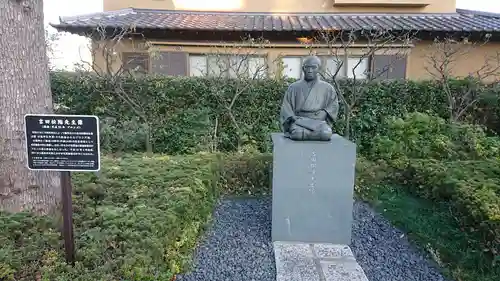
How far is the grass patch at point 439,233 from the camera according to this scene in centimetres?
329

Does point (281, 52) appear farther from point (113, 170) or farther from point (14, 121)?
point (14, 121)

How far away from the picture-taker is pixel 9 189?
3.16 metres

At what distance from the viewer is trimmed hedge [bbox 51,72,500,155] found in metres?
7.93

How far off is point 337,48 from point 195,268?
22.9ft

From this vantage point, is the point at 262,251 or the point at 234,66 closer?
the point at 262,251

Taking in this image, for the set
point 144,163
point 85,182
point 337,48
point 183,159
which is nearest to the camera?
point 85,182

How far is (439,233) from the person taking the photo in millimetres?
3971

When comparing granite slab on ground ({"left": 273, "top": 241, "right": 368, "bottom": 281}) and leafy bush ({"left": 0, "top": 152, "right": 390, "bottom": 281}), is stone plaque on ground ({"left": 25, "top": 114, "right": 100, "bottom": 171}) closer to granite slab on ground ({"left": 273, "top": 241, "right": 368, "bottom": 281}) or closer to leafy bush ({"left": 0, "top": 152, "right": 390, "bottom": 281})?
leafy bush ({"left": 0, "top": 152, "right": 390, "bottom": 281})

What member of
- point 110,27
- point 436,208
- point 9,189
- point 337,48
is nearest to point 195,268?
point 9,189

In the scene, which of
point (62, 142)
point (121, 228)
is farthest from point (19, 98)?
point (121, 228)

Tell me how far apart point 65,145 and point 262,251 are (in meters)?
2.28

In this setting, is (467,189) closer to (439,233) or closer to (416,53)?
(439,233)

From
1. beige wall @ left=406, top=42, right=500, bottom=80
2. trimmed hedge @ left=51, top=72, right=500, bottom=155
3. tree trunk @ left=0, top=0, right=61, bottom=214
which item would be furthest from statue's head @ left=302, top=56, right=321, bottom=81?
beige wall @ left=406, top=42, right=500, bottom=80

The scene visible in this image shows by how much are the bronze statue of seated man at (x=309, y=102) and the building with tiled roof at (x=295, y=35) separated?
4.22 meters
